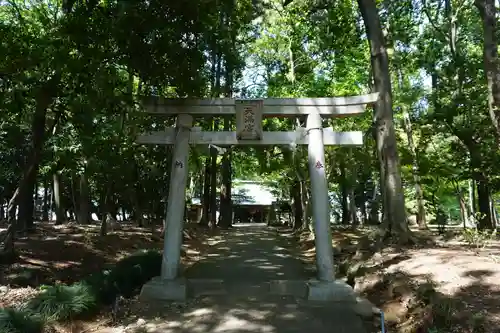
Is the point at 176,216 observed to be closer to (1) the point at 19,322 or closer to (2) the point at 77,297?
(2) the point at 77,297

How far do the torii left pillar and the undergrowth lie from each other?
48cm

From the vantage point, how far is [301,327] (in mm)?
6223

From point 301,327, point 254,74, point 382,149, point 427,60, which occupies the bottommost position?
point 301,327

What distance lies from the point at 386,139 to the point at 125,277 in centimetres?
704

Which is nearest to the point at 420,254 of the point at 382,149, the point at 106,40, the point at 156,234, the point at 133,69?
the point at 382,149

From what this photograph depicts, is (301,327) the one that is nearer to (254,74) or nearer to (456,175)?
(456,175)

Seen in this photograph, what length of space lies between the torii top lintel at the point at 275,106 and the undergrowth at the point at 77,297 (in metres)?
3.23

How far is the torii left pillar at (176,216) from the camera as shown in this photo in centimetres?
808

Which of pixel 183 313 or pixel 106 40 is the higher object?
pixel 106 40

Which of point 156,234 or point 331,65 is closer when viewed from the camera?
point 156,234

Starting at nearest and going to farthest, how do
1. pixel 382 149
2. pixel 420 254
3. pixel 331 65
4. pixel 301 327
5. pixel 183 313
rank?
1. pixel 301 327
2. pixel 183 313
3. pixel 420 254
4. pixel 382 149
5. pixel 331 65

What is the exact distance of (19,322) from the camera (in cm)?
488

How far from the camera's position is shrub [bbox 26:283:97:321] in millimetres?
5672

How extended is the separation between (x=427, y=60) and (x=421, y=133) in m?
5.49
